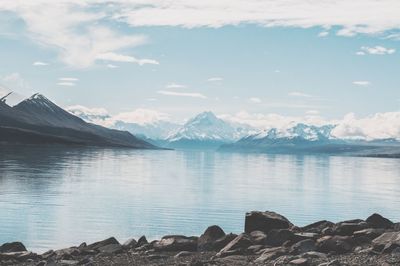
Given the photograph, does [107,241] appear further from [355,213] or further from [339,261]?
[355,213]

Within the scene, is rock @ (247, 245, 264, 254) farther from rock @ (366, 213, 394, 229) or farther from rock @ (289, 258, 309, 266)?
rock @ (366, 213, 394, 229)

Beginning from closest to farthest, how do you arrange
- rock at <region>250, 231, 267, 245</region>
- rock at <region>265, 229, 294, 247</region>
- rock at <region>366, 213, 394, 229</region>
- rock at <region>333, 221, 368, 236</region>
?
rock at <region>265, 229, 294, 247</region>, rock at <region>250, 231, 267, 245</region>, rock at <region>333, 221, 368, 236</region>, rock at <region>366, 213, 394, 229</region>

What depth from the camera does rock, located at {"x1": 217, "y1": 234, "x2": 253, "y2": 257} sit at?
98.8 feet

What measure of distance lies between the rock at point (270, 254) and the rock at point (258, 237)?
334 cm

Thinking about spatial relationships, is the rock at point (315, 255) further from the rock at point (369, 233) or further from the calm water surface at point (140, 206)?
the calm water surface at point (140, 206)

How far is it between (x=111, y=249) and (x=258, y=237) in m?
8.48

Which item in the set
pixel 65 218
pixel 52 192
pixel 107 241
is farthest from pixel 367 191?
pixel 107 241

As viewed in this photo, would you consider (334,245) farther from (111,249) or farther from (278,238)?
(111,249)

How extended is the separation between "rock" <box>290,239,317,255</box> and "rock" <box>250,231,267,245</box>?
3471 mm

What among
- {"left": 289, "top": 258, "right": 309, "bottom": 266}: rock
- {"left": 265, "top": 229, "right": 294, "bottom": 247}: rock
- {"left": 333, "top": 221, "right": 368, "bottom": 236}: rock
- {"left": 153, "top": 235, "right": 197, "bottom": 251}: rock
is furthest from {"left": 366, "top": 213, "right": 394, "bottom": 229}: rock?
{"left": 289, "top": 258, "right": 309, "bottom": 266}: rock

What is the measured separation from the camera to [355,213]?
69.9 m

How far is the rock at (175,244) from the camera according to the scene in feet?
107

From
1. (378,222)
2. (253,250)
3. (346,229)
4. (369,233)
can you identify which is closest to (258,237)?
(253,250)

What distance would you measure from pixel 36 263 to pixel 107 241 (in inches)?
252
